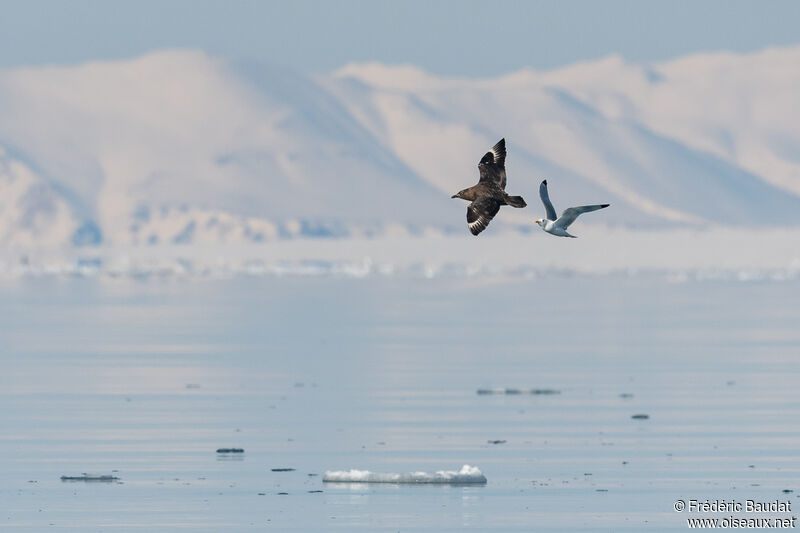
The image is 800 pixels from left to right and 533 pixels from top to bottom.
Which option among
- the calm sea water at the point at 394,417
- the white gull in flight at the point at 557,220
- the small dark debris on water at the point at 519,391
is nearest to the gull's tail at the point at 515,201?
the white gull in flight at the point at 557,220

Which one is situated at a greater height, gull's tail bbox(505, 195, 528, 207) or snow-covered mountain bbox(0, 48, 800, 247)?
snow-covered mountain bbox(0, 48, 800, 247)

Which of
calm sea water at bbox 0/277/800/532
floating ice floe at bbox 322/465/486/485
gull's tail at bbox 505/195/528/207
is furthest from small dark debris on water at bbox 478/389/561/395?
gull's tail at bbox 505/195/528/207

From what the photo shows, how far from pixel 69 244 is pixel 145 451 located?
368 ft

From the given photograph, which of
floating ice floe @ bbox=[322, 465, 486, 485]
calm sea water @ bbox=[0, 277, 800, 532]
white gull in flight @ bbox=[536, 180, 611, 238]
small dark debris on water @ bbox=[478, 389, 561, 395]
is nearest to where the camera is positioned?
white gull in flight @ bbox=[536, 180, 611, 238]

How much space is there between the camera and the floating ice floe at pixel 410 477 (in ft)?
60.3

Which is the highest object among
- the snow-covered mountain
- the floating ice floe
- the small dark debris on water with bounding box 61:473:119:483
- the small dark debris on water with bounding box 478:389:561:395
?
the snow-covered mountain

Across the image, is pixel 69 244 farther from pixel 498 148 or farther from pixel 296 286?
pixel 498 148

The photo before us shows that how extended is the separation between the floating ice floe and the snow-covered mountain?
10617cm

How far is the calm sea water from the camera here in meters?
17.4

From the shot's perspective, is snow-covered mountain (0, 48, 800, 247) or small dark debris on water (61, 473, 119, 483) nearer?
small dark debris on water (61, 473, 119, 483)

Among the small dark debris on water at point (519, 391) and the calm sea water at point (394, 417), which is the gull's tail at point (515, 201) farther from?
the small dark debris on water at point (519, 391)

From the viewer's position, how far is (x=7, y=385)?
27719 millimetres

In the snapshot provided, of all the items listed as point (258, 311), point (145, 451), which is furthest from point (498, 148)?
point (258, 311)

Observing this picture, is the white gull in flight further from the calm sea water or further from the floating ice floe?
the floating ice floe
